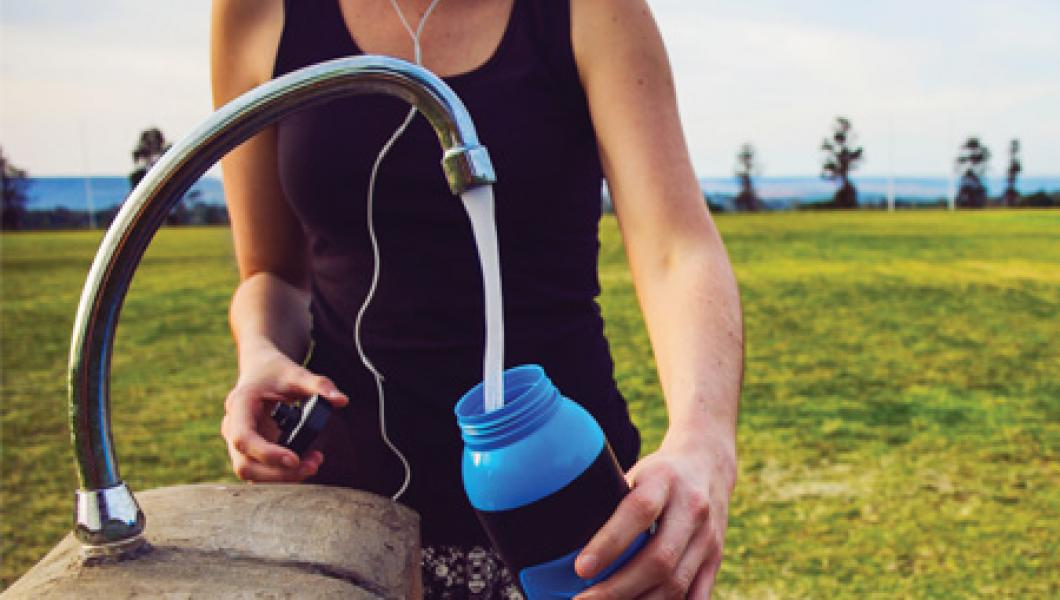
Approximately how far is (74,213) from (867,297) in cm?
2993

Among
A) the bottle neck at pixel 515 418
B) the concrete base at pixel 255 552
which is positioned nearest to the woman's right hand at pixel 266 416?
the concrete base at pixel 255 552

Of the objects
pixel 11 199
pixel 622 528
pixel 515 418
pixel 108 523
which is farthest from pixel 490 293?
pixel 11 199

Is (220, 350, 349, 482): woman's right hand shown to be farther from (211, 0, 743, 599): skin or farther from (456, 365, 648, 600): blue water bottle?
(456, 365, 648, 600): blue water bottle

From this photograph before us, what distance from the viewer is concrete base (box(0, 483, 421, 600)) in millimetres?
818

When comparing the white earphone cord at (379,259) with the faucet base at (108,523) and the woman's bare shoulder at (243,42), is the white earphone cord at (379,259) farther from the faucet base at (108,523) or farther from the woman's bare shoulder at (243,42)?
the faucet base at (108,523)

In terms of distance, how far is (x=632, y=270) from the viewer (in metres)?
1.28

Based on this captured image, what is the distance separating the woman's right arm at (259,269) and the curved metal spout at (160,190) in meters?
0.27

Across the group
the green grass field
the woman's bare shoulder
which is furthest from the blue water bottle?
the green grass field

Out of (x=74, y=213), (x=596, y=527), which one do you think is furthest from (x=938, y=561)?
(x=74, y=213)

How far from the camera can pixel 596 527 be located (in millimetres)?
812

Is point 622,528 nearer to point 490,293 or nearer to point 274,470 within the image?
point 490,293

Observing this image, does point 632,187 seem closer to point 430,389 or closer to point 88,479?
point 430,389

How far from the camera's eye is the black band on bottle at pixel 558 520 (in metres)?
0.80

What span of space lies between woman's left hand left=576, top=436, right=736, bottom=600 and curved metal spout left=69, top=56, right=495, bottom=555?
0.95ft
